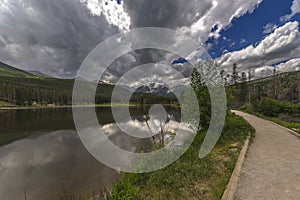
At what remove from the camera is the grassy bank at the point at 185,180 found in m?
5.47

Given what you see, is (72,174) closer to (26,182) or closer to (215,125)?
(26,182)

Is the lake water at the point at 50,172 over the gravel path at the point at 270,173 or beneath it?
beneath

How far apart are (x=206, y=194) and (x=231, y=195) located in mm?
965

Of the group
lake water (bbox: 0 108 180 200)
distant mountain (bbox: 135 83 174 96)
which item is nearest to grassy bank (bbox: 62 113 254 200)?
lake water (bbox: 0 108 180 200)

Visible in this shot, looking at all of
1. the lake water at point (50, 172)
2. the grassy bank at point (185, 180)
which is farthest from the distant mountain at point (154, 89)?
the grassy bank at point (185, 180)

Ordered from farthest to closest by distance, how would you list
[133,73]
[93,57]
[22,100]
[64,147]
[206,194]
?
1. [22,100]
2. [64,147]
3. [133,73]
4. [93,57]
5. [206,194]

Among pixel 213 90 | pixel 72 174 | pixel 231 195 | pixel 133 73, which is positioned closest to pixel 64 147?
pixel 72 174

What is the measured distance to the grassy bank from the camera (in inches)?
215

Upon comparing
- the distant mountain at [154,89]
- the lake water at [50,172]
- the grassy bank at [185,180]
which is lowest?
the lake water at [50,172]

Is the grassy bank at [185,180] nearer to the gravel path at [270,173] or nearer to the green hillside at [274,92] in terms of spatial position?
the gravel path at [270,173]

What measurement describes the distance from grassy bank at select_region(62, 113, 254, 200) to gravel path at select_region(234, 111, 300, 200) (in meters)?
0.60

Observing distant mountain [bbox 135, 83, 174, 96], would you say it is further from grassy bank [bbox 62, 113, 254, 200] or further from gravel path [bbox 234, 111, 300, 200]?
gravel path [bbox 234, 111, 300, 200]

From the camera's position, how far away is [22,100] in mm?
97312

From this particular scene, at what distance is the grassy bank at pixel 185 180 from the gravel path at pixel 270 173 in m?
0.60
